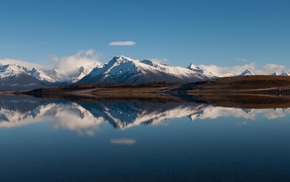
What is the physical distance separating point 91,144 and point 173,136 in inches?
459

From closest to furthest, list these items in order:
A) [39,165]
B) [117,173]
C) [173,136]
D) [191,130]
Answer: [117,173], [39,165], [173,136], [191,130]

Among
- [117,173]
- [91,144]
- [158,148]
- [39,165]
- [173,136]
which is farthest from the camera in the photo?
[173,136]

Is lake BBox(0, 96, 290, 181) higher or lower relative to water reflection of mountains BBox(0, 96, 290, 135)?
lower

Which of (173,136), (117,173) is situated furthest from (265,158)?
(173,136)

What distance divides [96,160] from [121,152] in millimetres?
4059

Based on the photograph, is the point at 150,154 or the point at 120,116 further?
the point at 120,116

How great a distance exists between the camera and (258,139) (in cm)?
4284

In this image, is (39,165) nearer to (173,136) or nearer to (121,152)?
(121,152)

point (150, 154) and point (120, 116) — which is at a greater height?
point (120, 116)

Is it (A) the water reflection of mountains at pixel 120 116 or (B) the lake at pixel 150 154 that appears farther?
(A) the water reflection of mountains at pixel 120 116

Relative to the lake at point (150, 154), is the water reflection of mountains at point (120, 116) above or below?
above

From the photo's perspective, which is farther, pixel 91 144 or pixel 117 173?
pixel 91 144

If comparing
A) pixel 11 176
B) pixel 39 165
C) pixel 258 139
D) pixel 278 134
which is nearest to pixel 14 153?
pixel 39 165

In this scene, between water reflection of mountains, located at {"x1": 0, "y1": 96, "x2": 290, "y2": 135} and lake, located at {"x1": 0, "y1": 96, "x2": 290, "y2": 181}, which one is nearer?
lake, located at {"x1": 0, "y1": 96, "x2": 290, "y2": 181}
